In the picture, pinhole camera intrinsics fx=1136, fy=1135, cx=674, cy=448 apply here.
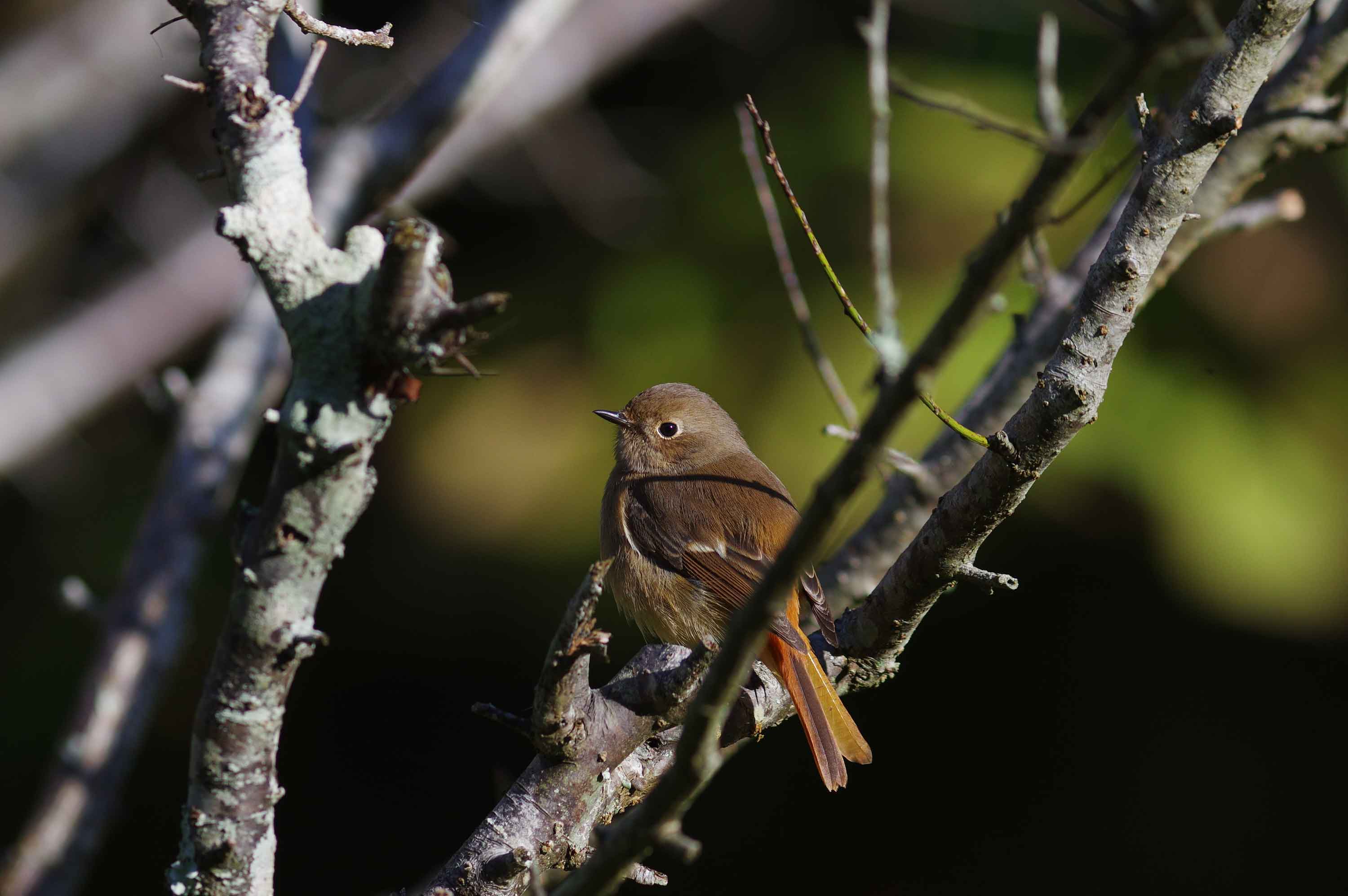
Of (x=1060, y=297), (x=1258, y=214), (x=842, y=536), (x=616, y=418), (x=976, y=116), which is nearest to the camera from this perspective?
(x=976, y=116)

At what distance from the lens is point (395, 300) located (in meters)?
1.38

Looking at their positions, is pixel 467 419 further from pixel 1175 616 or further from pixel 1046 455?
Result: pixel 1046 455

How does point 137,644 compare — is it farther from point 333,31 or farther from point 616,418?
point 333,31

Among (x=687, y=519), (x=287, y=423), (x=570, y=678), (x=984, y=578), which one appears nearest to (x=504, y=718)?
(x=570, y=678)

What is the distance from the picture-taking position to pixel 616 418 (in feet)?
12.6

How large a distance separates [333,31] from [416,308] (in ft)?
2.53

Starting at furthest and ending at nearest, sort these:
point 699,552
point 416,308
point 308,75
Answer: point 699,552 → point 308,75 → point 416,308

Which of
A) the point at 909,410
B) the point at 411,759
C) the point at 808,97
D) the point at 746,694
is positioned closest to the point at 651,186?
the point at 808,97

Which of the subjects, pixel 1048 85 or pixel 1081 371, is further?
pixel 1048 85

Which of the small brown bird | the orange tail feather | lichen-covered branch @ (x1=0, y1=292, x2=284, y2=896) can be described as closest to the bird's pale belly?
the small brown bird

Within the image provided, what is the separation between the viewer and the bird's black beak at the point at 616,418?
382 cm

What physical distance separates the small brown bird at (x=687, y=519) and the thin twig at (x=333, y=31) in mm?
1503

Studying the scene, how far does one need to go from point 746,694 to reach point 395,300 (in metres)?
1.32

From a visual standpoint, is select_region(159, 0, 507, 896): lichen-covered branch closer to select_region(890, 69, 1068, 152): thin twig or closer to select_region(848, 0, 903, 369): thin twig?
select_region(890, 69, 1068, 152): thin twig
